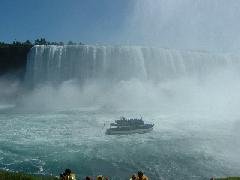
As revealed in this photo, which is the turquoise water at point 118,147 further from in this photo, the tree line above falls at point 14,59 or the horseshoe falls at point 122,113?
the tree line above falls at point 14,59

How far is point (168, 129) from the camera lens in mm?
39812

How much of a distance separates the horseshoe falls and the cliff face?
15.4 feet

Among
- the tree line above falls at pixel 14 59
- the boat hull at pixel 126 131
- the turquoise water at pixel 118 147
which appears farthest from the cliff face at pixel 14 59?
the boat hull at pixel 126 131

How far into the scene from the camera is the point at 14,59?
68250mm

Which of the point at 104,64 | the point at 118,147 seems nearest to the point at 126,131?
the point at 118,147

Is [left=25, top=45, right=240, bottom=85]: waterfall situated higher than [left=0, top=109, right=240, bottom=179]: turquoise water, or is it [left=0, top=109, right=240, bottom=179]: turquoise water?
[left=25, top=45, right=240, bottom=85]: waterfall

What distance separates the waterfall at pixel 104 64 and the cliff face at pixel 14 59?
16.4 feet

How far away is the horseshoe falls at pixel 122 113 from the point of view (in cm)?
2722

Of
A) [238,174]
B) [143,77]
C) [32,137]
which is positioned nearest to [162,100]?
[143,77]

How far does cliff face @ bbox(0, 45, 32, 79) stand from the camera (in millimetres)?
67688

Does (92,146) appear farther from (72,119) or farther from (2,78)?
(2,78)

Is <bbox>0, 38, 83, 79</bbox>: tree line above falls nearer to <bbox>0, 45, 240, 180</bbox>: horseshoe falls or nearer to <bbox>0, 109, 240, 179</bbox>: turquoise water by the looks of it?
<bbox>0, 45, 240, 180</bbox>: horseshoe falls

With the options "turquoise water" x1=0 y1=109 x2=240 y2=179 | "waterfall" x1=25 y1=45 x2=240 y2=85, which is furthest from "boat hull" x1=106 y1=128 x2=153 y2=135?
"waterfall" x1=25 y1=45 x2=240 y2=85

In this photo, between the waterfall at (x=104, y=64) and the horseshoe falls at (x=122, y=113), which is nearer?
the horseshoe falls at (x=122, y=113)
